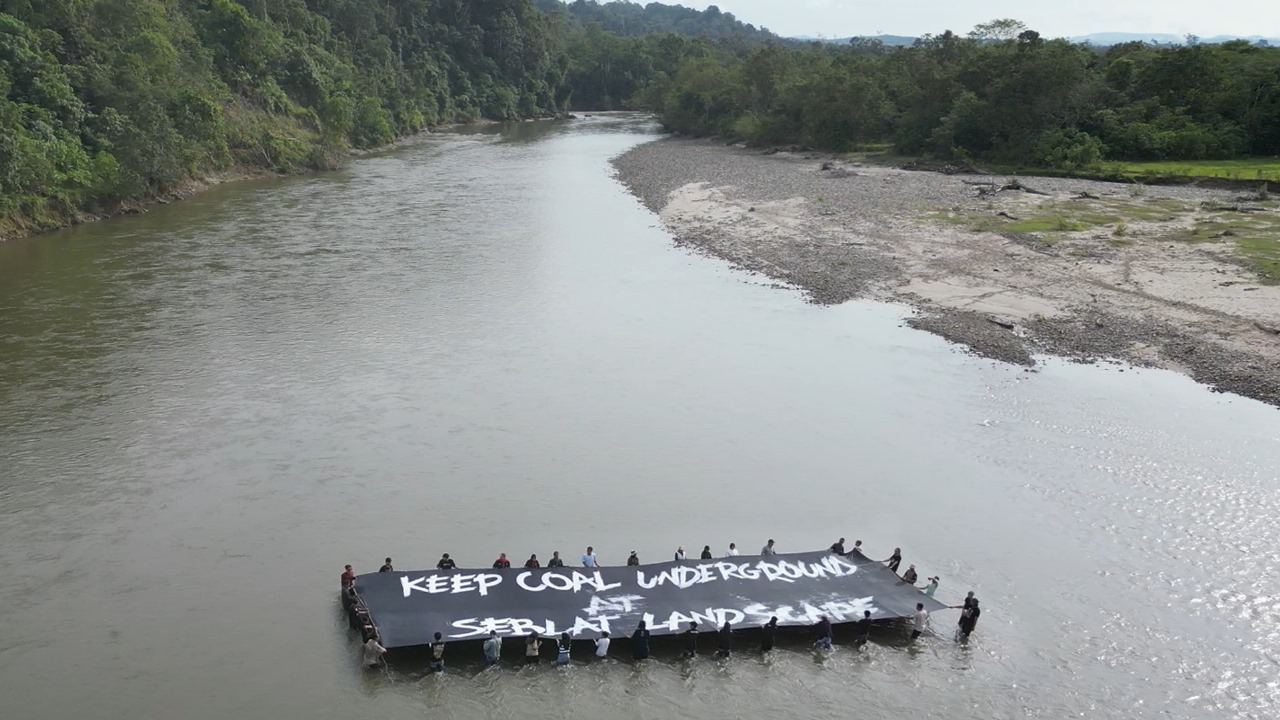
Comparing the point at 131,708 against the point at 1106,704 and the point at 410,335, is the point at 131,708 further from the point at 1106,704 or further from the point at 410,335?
the point at 410,335

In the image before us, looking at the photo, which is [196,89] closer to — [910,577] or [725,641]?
[725,641]

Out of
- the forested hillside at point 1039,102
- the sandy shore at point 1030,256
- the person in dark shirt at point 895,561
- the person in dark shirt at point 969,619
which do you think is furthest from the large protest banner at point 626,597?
the forested hillside at point 1039,102

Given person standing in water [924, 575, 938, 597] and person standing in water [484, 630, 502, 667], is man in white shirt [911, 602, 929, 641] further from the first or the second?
person standing in water [484, 630, 502, 667]

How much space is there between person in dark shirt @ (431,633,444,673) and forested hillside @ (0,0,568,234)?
4458 cm

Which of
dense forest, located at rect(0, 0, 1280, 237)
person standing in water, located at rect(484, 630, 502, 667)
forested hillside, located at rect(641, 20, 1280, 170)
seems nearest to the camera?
person standing in water, located at rect(484, 630, 502, 667)

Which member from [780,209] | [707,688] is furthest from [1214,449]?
[780,209]

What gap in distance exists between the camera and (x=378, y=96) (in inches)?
4594

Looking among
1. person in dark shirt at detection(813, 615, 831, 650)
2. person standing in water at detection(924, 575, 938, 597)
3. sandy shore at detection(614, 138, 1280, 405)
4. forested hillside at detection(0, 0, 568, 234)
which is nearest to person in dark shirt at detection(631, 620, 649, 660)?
person in dark shirt at detection(813, 615, 831, 650)

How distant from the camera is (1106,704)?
1806 centimetres

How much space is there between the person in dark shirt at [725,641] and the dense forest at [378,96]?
48.0 metres

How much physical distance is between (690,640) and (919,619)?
16.6ft

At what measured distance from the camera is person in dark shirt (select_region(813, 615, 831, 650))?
19453 millimetres

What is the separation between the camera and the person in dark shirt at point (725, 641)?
62.6 ft

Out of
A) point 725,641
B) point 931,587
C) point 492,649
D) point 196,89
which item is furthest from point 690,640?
point 196,89
